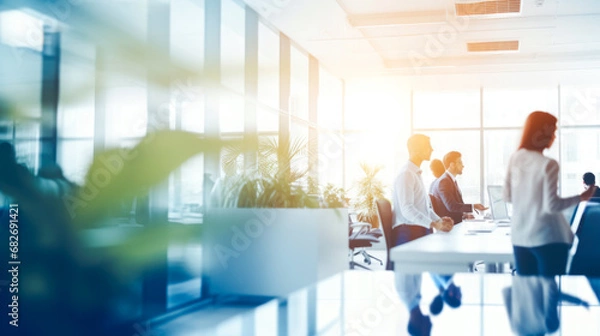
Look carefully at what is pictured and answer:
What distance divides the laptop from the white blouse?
7.84 feet

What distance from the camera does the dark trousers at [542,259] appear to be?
265 centimetres

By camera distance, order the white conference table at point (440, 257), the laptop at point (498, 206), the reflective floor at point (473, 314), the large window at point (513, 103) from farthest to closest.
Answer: the large window at point (513, 103) < the laptop at point (498, 206) < the white conference table at point (440, 257) < the reflective floor at point (473, 314)

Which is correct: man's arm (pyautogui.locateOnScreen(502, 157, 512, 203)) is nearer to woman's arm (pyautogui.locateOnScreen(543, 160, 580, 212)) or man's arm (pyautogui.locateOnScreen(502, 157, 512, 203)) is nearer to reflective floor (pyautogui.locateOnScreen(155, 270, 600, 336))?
woman's arm (pyautogui.locateOnScreen(543, 160, 580, 212))

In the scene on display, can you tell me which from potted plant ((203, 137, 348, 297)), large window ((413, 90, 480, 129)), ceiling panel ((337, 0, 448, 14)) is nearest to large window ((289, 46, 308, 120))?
ceiling panel ((337, 0, 448, 14))

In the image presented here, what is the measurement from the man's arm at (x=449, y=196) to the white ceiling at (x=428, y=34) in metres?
2.37

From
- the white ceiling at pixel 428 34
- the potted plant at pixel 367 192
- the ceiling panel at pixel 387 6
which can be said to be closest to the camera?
the ceiling panel at pixel 387 6

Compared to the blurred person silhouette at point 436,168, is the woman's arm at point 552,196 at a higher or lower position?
lower

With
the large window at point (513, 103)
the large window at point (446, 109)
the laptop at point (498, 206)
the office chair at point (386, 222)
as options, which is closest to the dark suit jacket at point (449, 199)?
the laptop at point (498, 206)

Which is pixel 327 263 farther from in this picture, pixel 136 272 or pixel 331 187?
pixel 136 272

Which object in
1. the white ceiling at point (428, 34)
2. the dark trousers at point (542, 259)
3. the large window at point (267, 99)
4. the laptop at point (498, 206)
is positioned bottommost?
the dark trousers at point (542, 259)

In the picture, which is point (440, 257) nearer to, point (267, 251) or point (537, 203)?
point (537, 203)

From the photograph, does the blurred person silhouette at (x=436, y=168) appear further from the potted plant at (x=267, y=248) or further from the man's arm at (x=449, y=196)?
the potted plant at (x=267, y=248)

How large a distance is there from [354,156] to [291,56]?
3.24 metres

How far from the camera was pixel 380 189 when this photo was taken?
10852 millimetres
